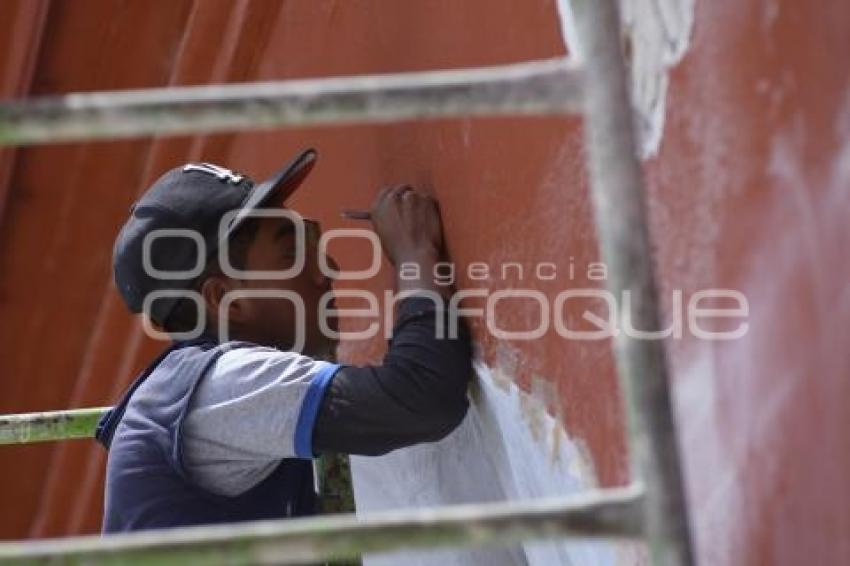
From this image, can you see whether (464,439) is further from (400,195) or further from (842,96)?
(842,96)

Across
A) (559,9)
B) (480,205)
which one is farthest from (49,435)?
(559,9)

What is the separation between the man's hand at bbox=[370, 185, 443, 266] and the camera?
88.8 inches

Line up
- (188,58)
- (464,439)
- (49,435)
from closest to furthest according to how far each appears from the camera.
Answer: (464,439)
(49,435)
(188,58)

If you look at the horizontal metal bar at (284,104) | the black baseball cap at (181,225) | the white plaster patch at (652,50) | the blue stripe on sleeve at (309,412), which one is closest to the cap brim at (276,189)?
the black baseball cap at (181,225)

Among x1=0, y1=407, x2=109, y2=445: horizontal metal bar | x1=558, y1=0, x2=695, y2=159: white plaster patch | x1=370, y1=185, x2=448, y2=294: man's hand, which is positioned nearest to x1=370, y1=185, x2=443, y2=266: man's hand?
x1=370, y1=185, x2=448, y2=294: man's hand

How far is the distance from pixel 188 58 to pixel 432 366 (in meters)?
1.30

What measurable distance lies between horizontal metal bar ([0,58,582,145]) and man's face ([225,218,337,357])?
48.4 inches

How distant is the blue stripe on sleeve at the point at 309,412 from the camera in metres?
2.05

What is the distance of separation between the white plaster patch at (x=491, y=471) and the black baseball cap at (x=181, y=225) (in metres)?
0.42

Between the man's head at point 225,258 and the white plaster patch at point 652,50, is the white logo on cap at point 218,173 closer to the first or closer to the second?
the man's head at point 225,258

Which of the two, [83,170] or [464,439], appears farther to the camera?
[83,170]

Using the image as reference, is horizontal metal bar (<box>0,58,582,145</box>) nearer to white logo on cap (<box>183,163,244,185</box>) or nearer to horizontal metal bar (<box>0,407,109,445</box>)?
white logo on cap (<box>183,163,244,185</box>)

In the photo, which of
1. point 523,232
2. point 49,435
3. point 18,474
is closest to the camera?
point 523,232

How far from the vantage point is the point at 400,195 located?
2.30 m
